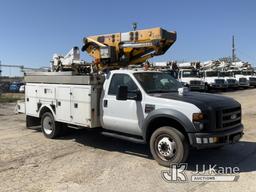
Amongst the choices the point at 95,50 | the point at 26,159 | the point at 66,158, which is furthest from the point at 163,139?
the point at 95,50

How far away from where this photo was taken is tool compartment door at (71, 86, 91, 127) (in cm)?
861

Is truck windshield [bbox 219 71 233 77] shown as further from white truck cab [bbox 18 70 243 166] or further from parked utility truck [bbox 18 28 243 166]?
white truck cab [bbox 18 70 243 166]

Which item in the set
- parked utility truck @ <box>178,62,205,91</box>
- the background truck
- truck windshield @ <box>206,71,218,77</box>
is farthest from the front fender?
the background truck

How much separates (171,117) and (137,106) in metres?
0.98

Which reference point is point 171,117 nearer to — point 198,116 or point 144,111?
point 198,116

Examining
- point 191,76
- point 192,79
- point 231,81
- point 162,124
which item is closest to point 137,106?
point 162,124

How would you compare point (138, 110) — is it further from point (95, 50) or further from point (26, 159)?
point (95, 50)

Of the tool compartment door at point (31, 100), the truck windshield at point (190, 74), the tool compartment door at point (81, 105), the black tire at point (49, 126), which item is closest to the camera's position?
the tool compartment door at point (81, 105)

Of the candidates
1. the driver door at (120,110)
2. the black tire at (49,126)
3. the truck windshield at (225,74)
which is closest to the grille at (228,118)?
the driver door at (120,110)

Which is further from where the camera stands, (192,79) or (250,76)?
(250,76)

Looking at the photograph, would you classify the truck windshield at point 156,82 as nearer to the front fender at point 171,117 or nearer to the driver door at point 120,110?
the driver door at point 120,110

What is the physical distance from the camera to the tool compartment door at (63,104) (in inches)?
364

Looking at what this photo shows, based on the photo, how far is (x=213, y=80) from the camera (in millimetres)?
32625

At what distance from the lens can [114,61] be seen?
10.9 metres
